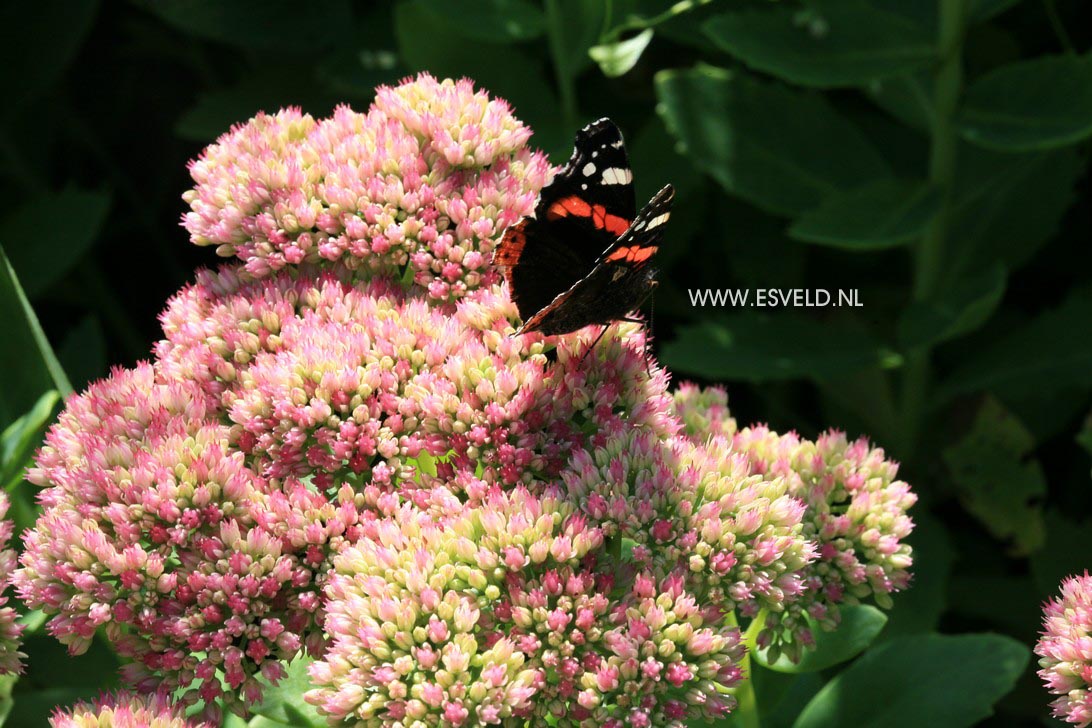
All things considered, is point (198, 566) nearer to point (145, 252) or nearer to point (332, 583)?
point (332, 583)

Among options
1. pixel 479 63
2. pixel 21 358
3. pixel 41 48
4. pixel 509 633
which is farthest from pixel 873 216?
pixel 41 48

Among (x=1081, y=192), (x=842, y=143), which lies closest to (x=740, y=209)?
(x=842, y=143)

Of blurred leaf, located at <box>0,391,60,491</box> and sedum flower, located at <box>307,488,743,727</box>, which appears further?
blurred leaf, located at <box>0,391,60,491</box>

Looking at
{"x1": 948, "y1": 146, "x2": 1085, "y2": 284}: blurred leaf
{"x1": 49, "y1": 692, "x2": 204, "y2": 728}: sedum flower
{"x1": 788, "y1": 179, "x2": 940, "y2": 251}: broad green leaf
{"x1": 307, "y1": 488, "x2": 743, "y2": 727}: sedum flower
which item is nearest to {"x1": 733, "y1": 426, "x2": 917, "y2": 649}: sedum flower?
{"x1": 307, "y1": 488, "x2": 743, "y2": 727}: sedum flower

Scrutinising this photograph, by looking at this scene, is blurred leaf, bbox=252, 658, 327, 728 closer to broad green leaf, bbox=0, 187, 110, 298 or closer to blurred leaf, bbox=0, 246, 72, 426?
blurred leaf, bbox=0, 246, 72, 426

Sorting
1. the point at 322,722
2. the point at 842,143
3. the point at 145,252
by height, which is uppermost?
the point at 145,252

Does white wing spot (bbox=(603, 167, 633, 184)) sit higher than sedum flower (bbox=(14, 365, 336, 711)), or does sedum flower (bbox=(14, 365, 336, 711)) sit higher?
white wing spot (bbox=(603, 167, 633, 184))

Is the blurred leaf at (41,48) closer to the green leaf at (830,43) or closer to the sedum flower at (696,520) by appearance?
the green leaf at (830,43)
